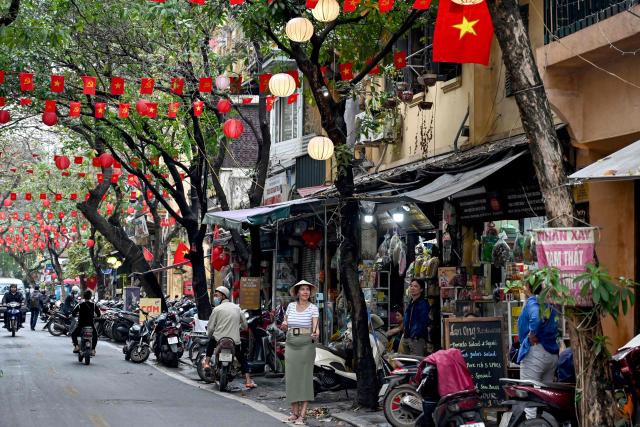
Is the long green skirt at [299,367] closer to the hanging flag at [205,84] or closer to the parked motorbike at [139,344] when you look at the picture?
the hanging flag at [205,84]

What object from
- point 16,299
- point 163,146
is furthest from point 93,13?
point 16,299

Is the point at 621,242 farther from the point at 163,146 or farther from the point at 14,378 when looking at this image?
the point at 163,146

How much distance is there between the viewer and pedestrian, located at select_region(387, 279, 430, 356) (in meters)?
15.1

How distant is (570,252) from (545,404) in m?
1.93

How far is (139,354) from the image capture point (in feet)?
77.8

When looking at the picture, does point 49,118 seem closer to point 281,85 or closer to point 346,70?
point 346,70

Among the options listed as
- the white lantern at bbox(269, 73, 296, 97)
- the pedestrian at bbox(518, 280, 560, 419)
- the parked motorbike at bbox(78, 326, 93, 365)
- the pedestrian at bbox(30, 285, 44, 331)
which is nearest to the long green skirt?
the pedestrian at bbox(518, 280, 560, 419)

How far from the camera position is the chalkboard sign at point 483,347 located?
40.8 ft

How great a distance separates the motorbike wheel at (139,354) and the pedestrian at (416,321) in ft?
32.7

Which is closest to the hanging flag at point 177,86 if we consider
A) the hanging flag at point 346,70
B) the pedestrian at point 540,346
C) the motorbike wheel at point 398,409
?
the hanging flag at point 346,70

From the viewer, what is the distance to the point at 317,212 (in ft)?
61.1

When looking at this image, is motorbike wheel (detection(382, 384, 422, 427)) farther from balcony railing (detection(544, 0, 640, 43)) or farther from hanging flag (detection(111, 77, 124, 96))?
hanging flag (detection(111, 77, 124, 96))

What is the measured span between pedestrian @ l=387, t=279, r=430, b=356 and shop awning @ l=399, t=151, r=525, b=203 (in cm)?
159

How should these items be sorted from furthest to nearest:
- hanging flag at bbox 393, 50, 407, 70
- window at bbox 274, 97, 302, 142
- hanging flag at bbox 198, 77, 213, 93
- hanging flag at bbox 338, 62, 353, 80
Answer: window at bbox 274, 97, 302, 142, hanging flag at bbox 198, 77, 213, 93, hanging flag at bbox 338, 62, 353, 80, hanging flag at bbox 393, 50, 407, 70
